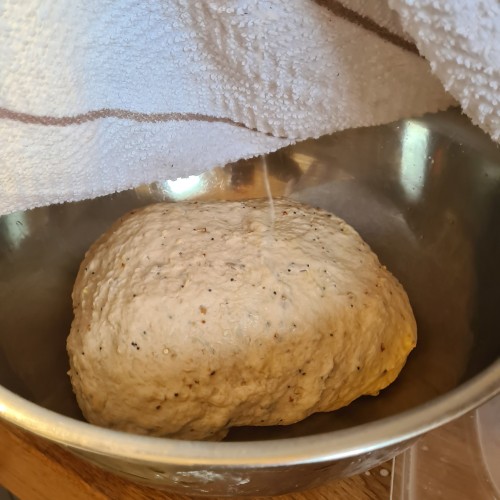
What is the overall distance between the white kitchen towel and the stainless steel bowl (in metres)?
0.08

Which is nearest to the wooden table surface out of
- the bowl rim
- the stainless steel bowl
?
the stainless steel bowl

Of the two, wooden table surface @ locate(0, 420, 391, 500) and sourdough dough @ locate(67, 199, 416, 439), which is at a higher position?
sourdough dough @ locate(67, 199, 416, 439)

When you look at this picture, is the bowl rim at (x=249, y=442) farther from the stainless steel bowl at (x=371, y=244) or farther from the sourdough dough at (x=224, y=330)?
the sourdough dough at (x=224, y=330)

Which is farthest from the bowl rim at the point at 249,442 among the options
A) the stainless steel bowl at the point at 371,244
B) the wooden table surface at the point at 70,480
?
the wooden table surface at the point at 70,480

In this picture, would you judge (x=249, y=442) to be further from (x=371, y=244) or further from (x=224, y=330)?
(x=371, y=244)

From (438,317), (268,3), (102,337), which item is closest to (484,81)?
(268,3)

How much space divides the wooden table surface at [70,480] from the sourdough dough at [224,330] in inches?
1.9

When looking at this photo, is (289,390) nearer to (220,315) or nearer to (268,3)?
(220,315)

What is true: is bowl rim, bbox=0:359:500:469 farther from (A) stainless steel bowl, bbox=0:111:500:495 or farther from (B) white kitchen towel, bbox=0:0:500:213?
(B) white kitchen towel, bbox=0:0:500:213

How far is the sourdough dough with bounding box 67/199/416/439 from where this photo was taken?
1.83ft

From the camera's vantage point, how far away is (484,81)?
446mm

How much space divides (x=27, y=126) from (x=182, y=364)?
0.26 meters

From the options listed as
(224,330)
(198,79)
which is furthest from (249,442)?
(198,79)

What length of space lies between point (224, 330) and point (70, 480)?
20 cm
